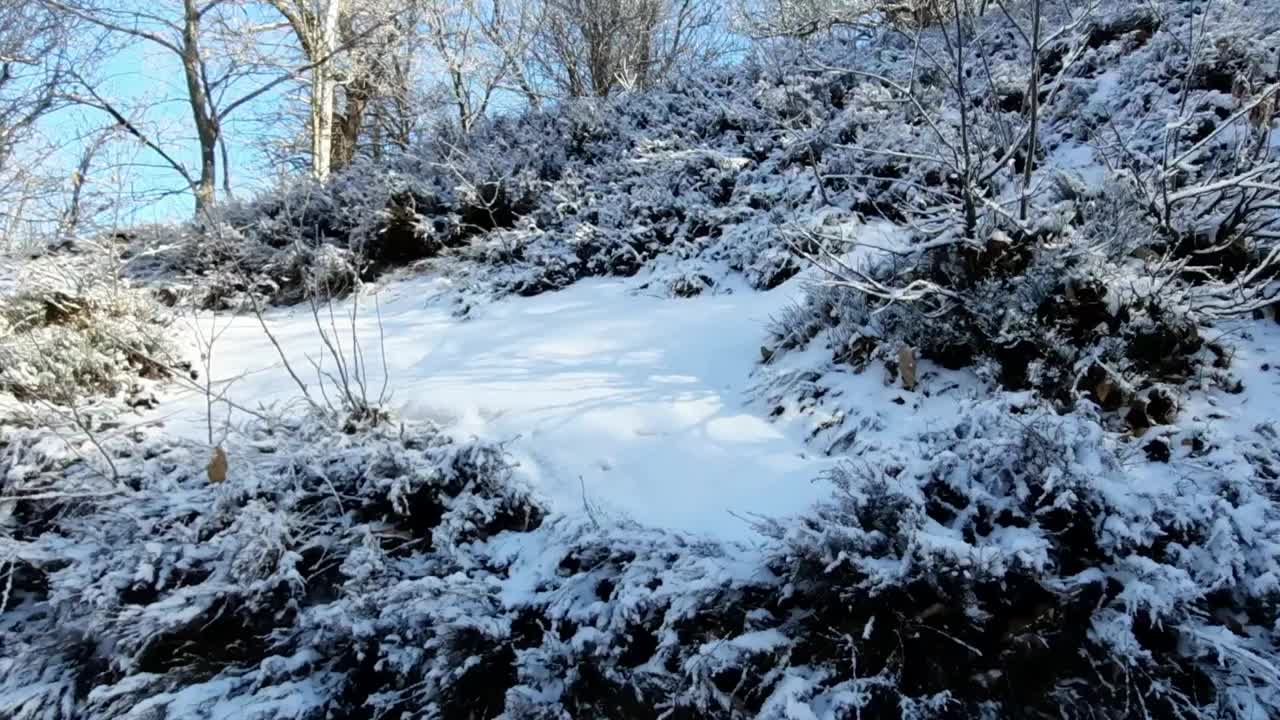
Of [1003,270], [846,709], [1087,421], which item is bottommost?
[846,709]

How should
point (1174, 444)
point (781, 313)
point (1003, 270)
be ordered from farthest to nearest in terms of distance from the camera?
point (781, 313)
point (1003, 270)
point (1174, 444)

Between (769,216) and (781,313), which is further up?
(769,216)

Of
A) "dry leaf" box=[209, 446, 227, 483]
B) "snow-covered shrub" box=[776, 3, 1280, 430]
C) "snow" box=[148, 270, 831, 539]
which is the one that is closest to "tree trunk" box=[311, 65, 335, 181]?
"snow" box=[148, 270, 831, 539]

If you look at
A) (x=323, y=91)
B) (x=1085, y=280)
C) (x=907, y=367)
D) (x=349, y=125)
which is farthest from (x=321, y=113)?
(x=1085, y=280)

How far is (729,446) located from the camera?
332 cm

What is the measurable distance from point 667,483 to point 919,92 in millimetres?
6117

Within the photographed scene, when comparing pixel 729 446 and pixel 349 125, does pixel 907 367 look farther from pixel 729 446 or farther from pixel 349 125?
pixel 349 125

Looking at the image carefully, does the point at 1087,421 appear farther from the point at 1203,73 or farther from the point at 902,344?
the point at 1203,73

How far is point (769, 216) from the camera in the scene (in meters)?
6.36

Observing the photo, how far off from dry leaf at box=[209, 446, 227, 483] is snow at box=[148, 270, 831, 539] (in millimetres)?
651

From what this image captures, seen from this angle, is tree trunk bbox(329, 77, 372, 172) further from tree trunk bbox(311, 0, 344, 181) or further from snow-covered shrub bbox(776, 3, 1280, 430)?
snow-covered shrub bbox(776, 3, 1280, 430)

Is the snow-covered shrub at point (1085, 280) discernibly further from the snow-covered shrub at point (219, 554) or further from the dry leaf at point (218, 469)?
the dry leaf at point (218, 469)

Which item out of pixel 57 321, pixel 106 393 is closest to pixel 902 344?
pixel 106 393

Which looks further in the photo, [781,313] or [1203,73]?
[1203,73]
